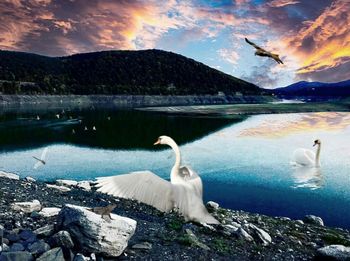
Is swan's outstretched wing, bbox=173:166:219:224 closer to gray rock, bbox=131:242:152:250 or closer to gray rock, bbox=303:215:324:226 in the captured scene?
gray rock, bbox=131:242:152:250

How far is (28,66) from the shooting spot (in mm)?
197750

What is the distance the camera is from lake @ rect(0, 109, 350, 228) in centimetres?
2320

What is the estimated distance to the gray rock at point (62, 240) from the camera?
31.1 feet

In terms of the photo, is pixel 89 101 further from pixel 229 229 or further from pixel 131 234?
pixel 131 234

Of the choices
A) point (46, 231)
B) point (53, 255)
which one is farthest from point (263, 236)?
point (53, 255)

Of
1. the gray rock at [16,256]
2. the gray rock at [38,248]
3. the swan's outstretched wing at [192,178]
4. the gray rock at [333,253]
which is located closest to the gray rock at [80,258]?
the gray rock at [38,248]

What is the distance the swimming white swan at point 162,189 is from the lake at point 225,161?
11.7 metres

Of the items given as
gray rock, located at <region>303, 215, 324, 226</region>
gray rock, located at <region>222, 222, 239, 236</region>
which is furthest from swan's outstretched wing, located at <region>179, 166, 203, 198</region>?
gray rock, located at <region>303, 215, 324, 226</region>

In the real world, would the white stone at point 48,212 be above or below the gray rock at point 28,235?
below

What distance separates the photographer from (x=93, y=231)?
9453mm

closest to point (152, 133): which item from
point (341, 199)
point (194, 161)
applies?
point (194, 161)

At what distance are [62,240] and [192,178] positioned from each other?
10.8 feet

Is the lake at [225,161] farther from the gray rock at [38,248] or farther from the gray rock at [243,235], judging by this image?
the gray rock at [38,248]

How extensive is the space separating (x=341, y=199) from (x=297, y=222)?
680cm
